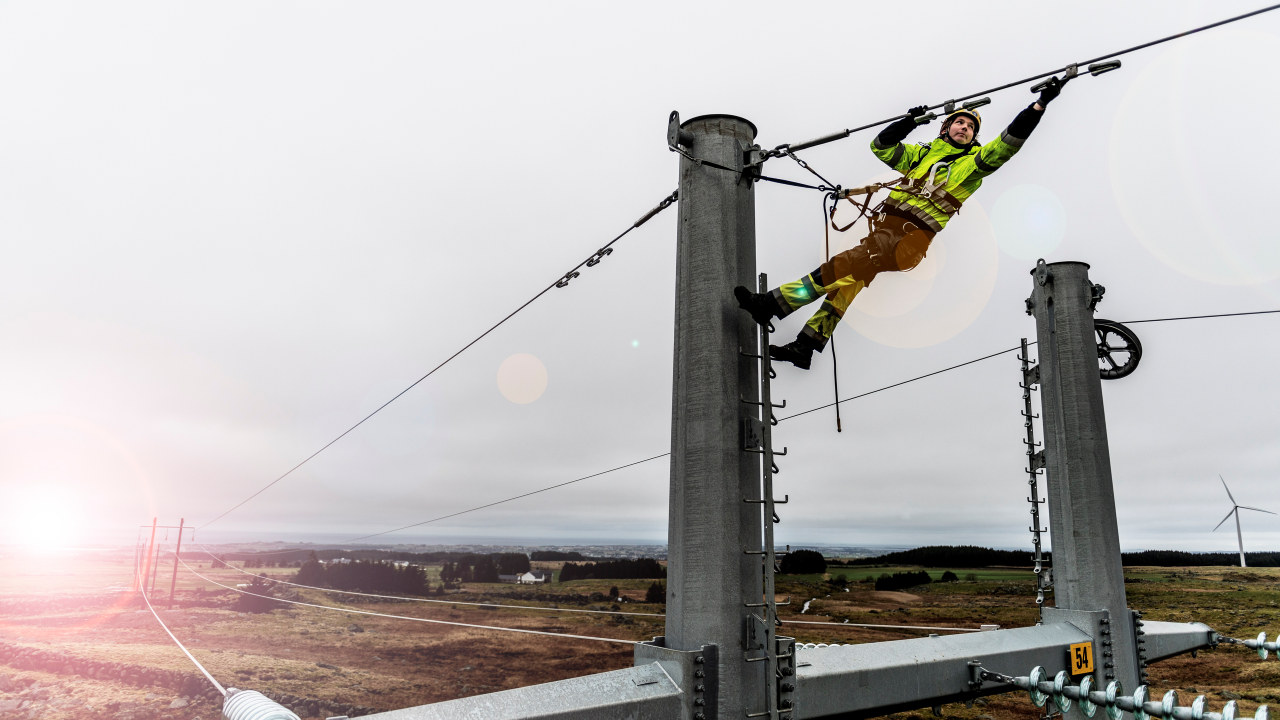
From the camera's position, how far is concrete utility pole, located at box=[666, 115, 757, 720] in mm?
5090

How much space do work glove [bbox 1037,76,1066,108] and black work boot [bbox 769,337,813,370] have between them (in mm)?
2780

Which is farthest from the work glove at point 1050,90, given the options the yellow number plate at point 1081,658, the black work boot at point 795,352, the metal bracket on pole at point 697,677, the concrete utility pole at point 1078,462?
the yellow number plate at point 1081,658

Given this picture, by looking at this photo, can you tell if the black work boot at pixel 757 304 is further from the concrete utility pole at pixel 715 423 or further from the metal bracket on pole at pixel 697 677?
the metal bracket on pole at pixel 697 677

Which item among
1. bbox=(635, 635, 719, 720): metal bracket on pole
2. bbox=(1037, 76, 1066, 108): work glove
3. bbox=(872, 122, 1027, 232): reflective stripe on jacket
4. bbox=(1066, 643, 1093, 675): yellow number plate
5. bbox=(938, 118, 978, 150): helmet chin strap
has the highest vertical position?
bbox=(938, 118, 978, 150): helmet chin strap

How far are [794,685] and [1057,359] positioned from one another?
761 cm

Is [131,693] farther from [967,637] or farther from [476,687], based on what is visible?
[967,637]

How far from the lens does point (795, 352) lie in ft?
19.2

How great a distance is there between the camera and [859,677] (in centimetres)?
598

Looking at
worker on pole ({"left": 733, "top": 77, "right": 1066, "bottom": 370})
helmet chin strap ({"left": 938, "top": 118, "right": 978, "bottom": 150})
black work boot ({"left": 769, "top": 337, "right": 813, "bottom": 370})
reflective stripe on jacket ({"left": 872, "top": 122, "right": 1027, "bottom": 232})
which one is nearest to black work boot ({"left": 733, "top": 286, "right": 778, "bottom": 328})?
worker on pole ({"left": 733, "top": 77, "right": 1066, "bottom": 370})

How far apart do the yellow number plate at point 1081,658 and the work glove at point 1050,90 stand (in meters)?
7.27

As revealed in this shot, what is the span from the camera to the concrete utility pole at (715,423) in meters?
5.09

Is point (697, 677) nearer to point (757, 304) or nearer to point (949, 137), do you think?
point (757, 304)

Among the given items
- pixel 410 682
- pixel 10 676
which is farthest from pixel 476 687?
pixel 10 676

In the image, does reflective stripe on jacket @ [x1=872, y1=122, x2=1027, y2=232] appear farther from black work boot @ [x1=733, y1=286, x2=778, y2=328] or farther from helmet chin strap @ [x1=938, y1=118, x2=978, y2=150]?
black work boot @ [x1=733, y1=286, x2=778, y2=328]
